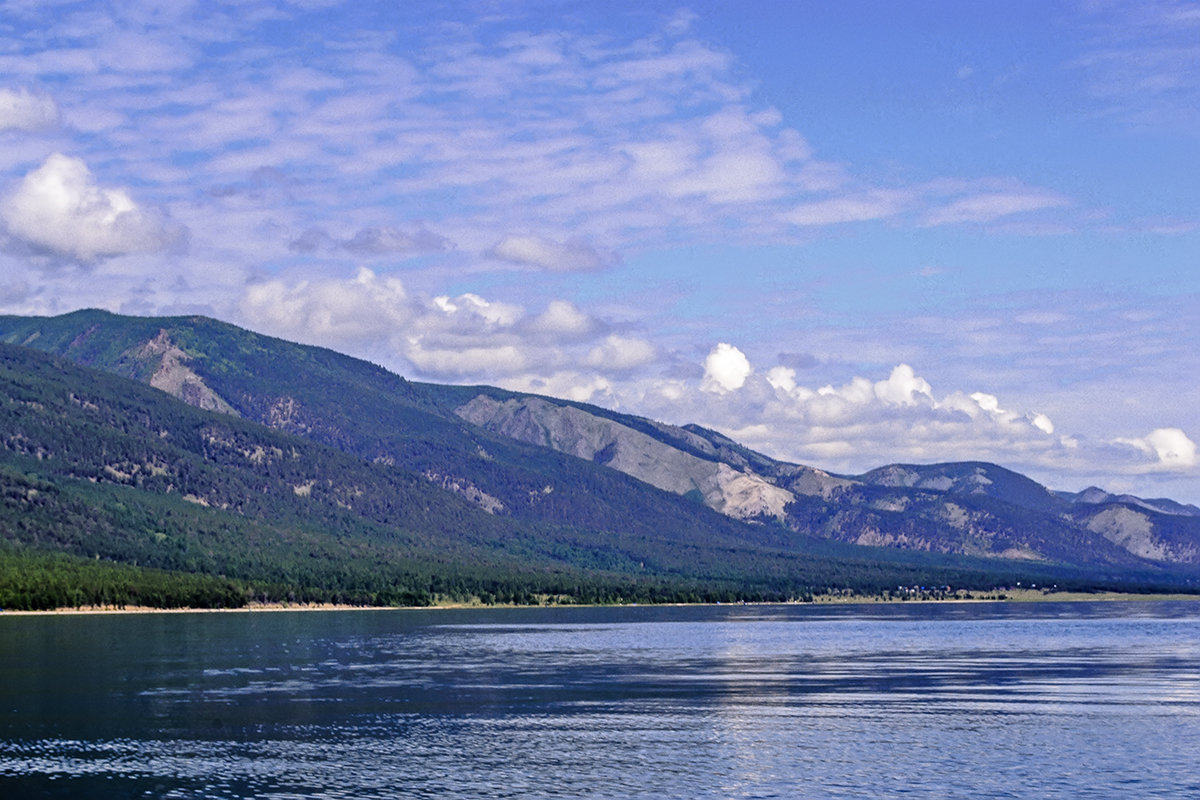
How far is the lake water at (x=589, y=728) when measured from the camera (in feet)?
258

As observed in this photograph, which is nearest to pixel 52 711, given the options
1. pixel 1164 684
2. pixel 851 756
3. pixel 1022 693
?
pixel 851 756

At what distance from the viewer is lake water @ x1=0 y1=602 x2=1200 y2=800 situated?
7856cm

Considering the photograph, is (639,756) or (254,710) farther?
(254,710)

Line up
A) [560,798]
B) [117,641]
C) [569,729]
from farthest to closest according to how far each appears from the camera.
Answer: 1. [117,641]
2. [569,729]
3. [560,798]

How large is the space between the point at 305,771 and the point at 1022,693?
71.4m

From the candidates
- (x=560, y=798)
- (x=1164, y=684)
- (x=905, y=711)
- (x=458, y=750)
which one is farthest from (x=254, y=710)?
(x=1164, y=684)

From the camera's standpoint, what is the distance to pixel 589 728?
4038 inches

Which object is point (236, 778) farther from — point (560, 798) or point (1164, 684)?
point (1164, 684)

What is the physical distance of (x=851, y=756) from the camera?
88188mm

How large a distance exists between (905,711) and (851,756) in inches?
1018

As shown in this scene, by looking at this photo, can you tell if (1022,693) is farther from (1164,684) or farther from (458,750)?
(458,750)

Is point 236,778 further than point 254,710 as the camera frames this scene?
No

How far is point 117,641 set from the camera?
193625mm

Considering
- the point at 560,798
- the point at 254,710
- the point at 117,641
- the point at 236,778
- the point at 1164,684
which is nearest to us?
the point at 560,798
